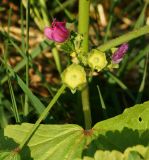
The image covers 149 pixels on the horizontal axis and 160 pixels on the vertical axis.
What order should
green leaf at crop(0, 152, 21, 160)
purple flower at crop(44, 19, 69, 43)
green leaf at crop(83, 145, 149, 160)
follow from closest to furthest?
1. green leaf at crop(83, 145, 149, 160)
2. green leaf at crop(0, 152, 21, 160)
3. purple flower at crop(44, 19, 69, 43)

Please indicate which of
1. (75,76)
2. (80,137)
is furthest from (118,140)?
(75,76)

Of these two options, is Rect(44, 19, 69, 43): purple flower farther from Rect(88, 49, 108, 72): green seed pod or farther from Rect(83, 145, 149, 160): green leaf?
Rect(83, 145, 149, 160): green leaf

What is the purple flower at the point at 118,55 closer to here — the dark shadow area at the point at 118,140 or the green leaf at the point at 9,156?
the dark shadow area at the point at 118,140

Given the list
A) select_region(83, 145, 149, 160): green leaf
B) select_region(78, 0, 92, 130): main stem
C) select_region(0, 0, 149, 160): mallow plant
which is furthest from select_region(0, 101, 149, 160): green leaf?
select_region(83, 145, 149, 160): green leaf

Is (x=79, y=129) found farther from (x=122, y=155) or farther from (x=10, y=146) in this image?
(x=122, y=155)

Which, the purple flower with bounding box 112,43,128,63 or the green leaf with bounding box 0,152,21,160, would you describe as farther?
the purple flower with bounding box 112,43,128,63

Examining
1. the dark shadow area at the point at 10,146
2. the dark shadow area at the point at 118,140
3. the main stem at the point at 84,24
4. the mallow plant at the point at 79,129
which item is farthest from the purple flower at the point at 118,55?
the dark shadow area at the point at 10,146

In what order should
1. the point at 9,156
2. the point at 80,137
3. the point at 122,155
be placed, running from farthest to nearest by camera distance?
the point at 80,137, the point at 9,156, the point at 122,155
